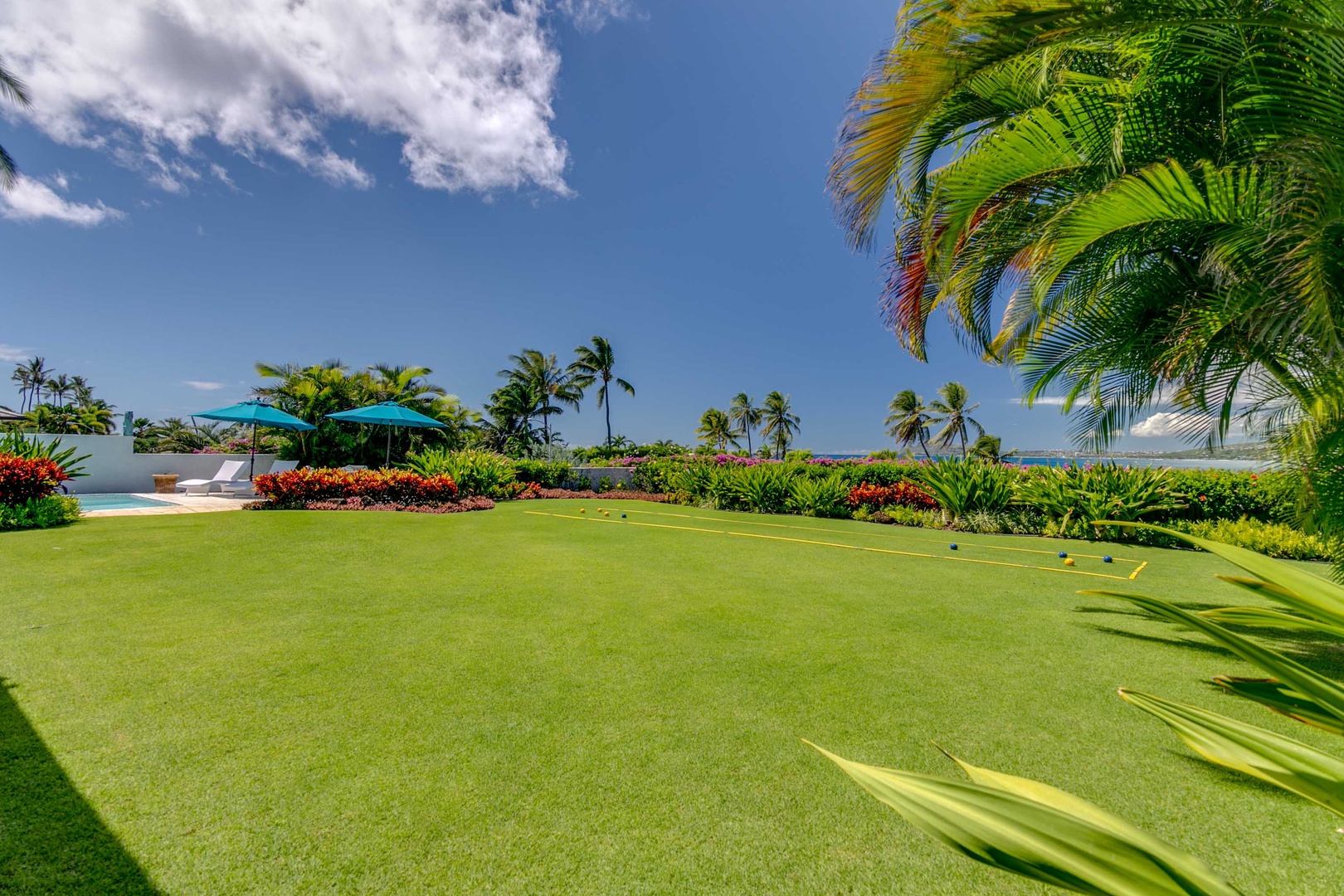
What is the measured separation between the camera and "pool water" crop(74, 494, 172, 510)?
38.1 feet

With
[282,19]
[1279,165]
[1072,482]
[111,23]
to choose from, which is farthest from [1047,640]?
[111,23]

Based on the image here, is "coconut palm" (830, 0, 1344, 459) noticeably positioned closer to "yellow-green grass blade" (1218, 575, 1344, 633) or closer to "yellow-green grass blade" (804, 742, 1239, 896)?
"yellow-green grass blade" (1218, 575, 1344, 633)

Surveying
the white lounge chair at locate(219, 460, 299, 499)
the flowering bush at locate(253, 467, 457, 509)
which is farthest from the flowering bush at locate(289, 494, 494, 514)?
the white lounge chair at locate(219, 460, 299, 499)

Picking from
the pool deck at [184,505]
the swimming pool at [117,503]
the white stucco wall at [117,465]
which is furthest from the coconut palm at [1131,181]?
the white stucco wall at [117,465]

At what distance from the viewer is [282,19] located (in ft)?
26.0

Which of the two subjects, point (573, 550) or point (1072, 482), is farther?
point (1072, 482)

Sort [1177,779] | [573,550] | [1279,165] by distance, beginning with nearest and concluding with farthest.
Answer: [1177,779], [1279,165], [573,550]

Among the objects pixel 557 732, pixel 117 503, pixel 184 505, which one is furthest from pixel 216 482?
pixel 557 732

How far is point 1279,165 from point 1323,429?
1.73 m

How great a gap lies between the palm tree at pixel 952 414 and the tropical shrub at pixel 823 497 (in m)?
39.2

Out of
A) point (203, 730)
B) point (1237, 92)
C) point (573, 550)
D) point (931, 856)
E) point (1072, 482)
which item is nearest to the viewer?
point (931, 856)

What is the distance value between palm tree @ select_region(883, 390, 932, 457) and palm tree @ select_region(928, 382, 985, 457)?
0.99 meters

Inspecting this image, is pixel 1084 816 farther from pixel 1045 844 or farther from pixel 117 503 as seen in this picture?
pixel 117 503

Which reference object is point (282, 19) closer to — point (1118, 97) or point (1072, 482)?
point (1118, 97)
